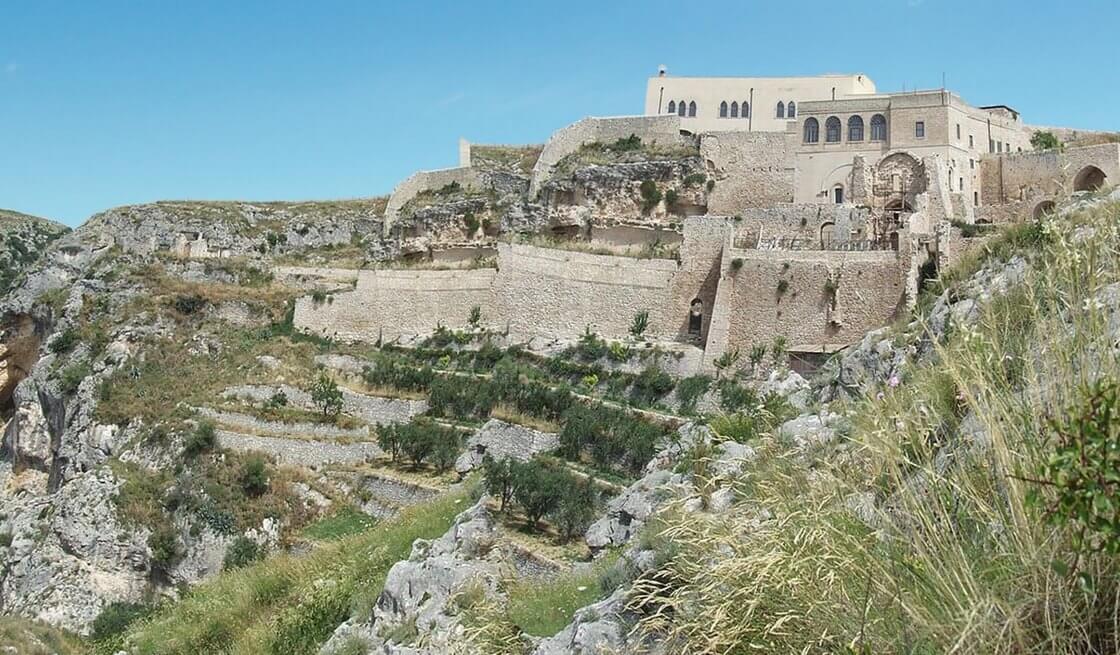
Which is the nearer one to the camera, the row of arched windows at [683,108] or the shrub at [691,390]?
the shrub at [691,390]

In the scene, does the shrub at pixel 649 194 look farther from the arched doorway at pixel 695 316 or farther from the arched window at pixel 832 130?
the arched doorway at pixel 695 316

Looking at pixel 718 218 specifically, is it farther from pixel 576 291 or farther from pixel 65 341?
pixel 65 341

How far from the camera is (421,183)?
4194 centimetres

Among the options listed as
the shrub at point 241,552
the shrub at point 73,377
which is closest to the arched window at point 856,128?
the shrub at point 241,552

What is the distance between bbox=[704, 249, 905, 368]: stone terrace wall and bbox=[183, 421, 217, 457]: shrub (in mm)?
12880

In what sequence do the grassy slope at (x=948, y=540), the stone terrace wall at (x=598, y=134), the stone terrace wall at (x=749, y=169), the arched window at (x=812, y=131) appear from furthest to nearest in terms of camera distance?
the stone terrace wall at (x=598, y=134)
the stone terrace wall at (x=749, y=169)
the arched window at (x=812, y=131)
the grassy slope at (x=948, y=540)

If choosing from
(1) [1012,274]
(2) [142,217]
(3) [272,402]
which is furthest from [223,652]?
(2) [142,217]

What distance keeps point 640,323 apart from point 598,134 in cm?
1306

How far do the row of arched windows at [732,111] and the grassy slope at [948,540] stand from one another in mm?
38668

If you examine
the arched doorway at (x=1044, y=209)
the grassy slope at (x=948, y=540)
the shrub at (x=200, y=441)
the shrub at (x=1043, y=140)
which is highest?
the shrub at (x=1043, y=140)

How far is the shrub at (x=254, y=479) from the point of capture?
23016 mm

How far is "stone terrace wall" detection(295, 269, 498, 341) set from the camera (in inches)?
1201

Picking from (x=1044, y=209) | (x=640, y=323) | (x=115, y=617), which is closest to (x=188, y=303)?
(x=115, y=617)

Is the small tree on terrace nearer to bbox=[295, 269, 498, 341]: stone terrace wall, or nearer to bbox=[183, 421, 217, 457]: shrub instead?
bbox=[183, 421, 217, 457]: shrub
